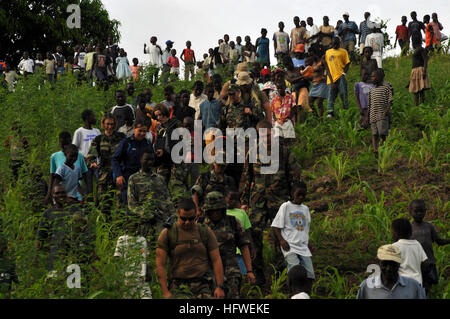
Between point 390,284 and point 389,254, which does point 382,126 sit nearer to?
point 389,254

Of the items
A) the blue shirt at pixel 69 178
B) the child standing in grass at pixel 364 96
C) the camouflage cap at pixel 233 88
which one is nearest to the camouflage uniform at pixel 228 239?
the blue shirt at pixel 69 178

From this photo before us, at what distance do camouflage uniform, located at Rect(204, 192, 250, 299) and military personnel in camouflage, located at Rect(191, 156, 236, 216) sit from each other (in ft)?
3.24

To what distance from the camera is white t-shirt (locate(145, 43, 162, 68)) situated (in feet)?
74.7

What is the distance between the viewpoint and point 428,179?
1191 centimetres

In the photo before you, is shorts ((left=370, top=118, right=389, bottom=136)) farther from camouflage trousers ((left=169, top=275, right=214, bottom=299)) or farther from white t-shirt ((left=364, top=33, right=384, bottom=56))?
white t-shirt ((left=364, top=33, right=384, bottom=56))

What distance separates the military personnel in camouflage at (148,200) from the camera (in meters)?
8.08

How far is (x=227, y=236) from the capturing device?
7.48m

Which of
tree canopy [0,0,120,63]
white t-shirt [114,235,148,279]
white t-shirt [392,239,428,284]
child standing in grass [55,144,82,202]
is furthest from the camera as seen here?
tree canopy [0,0,120,63]

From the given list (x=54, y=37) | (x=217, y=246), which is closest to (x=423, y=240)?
(x=217, y=246)

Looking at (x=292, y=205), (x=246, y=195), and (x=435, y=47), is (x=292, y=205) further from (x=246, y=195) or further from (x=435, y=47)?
(x=435, y=47)

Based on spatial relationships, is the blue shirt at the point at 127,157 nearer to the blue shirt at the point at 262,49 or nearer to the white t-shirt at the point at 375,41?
the white t-shirt at the point at 375,41

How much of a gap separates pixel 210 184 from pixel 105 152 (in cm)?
239

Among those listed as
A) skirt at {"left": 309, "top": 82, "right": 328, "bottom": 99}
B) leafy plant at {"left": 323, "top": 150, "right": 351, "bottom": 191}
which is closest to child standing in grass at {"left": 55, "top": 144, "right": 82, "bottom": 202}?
leafy plant at {"left": 323, "top": 150, "right": 351, "bottom": 191}

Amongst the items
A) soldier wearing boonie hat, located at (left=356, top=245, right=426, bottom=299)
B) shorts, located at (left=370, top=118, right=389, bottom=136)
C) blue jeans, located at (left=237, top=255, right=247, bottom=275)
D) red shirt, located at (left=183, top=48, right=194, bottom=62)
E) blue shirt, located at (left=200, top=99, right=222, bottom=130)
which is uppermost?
red shirt, located at (left=183, top=48, right=194, bottom=62)
